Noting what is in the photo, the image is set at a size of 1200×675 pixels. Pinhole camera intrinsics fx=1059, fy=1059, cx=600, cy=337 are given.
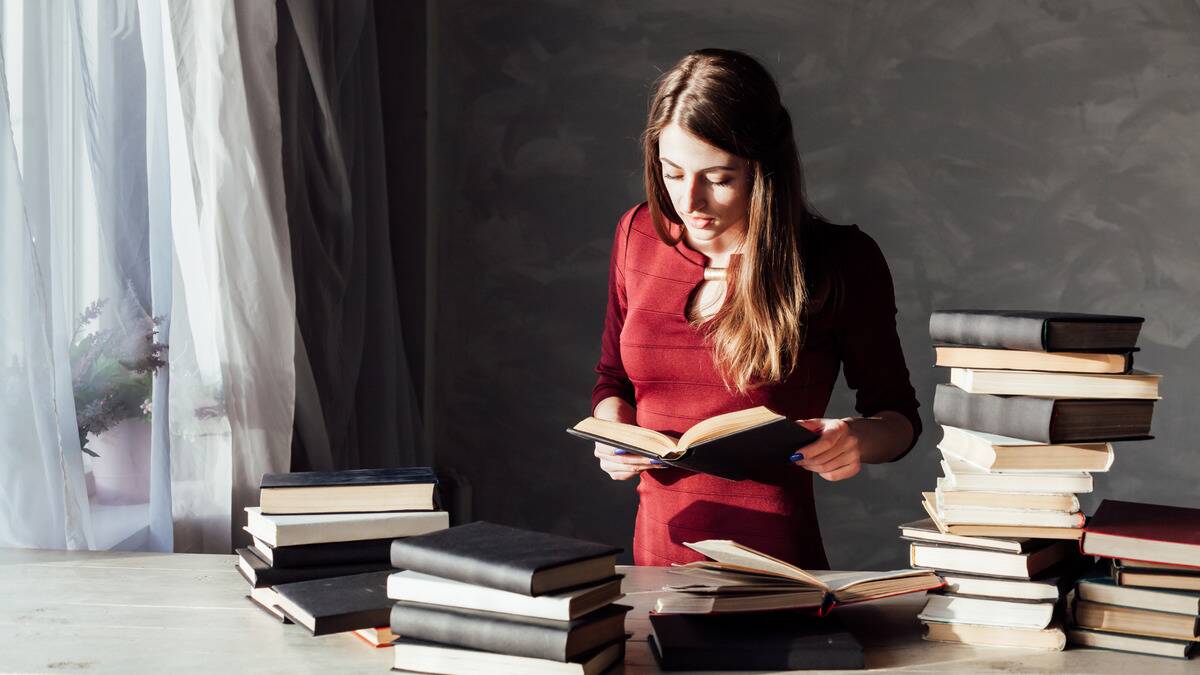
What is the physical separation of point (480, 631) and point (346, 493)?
36 cm

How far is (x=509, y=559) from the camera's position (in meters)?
1.01

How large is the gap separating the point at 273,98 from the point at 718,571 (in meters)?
1.23

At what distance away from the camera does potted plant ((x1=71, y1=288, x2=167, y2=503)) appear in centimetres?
166

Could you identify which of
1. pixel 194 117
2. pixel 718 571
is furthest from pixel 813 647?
pixel 194 117

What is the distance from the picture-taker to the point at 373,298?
270 cm

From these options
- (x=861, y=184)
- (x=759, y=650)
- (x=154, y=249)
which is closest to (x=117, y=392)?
(x=154, y=249)

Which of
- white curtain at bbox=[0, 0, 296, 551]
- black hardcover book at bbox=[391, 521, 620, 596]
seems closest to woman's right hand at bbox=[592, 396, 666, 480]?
black hardcover book at bbox=[391, 521, 620, 596]

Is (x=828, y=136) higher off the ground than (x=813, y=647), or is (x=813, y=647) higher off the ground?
(x=828, y=136)

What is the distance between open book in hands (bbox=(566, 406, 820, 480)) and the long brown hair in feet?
0.97

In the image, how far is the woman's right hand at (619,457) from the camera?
138 centimetres

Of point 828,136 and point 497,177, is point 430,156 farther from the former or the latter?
point 828,136

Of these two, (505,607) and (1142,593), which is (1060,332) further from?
(505,607)

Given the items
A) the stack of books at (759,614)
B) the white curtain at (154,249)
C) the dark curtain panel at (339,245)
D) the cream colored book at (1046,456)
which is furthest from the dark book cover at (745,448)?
the dark curtain panel at (339,245)

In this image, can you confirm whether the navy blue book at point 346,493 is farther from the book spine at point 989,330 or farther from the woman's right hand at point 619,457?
the book spine at point 989,330
